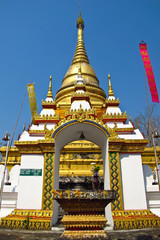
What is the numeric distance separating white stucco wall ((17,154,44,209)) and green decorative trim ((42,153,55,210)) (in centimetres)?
25

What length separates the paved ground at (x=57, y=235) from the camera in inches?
269

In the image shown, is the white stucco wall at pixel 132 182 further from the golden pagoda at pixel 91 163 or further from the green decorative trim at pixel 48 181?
the green decorative trim at pixel 48 181

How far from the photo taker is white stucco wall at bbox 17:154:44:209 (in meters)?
9.15

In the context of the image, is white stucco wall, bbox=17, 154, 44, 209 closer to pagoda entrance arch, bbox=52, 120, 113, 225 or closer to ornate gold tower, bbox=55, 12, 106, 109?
pagoda entrance arch, bbox=52, 120, 113, 225

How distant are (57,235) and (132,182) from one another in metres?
4.12

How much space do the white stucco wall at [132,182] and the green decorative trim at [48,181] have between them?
3.37 meters

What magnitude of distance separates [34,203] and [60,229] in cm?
168

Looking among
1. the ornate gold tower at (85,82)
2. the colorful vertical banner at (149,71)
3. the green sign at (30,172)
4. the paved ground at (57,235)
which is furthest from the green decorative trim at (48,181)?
the ornate gold tower at (85,82)

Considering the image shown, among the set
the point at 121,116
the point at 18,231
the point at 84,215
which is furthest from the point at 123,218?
the point at 121,116

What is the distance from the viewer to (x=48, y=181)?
371 inches

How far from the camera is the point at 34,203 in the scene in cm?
916

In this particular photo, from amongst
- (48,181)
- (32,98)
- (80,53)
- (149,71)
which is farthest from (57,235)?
(80,53)

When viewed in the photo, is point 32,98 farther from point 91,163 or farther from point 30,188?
point 91,163

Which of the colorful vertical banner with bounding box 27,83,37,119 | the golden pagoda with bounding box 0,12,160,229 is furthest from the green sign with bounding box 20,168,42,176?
the colorful vertical banner with bounding box 27,83,37,119
